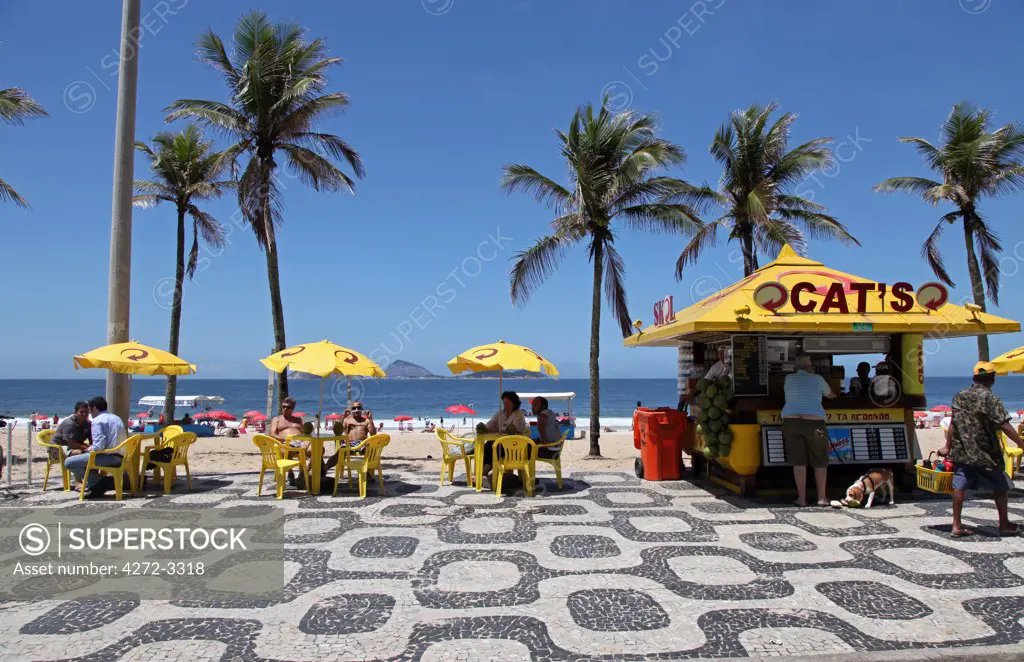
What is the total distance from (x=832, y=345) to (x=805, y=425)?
1.73 m

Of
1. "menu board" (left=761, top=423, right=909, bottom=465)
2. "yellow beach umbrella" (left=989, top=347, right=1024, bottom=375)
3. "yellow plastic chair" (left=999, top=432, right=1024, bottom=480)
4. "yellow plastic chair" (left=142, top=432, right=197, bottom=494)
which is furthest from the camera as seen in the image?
"yellow beach umbrella" (left=989, top=347, right=1024, bottom=375)

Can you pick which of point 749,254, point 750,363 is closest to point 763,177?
point 749,254

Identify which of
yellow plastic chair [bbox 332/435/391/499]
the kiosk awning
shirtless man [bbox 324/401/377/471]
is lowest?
yellow plastic chair [bbox 332/435/391/499]

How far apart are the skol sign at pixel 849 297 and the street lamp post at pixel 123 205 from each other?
30.8 feet

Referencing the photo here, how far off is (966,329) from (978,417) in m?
2.58

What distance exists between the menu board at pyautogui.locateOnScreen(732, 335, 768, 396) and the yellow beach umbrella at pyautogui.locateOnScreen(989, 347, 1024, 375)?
4.85 meters

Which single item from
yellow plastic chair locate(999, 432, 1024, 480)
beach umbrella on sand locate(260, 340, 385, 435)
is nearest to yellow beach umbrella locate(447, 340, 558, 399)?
beach umbrella on sand locate(260, 340, 385, 435)

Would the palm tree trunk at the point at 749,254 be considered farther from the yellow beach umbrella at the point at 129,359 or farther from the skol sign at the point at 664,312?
the yellow beach umbrella at the point at 129,359

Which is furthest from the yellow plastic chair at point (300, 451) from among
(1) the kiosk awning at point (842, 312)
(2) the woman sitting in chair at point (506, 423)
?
(1) the kiosk awning at point (842, 312)

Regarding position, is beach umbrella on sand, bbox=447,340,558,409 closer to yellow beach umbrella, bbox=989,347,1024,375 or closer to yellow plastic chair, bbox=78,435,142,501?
yellow plastic chair, bbox=78,435,142,501

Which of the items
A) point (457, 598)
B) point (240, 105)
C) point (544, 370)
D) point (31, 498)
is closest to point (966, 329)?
point (544, 370)

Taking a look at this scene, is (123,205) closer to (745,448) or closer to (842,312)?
(745,448)

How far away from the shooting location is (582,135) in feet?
→ 51.7

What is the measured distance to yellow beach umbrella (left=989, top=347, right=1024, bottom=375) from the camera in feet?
35.4
